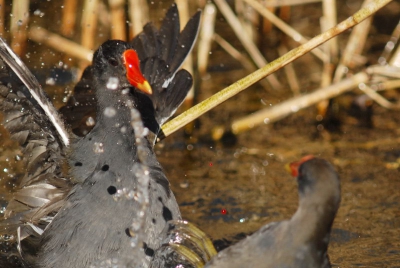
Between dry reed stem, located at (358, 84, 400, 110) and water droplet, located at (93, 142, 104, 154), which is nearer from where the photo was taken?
water droplet, located at (93, 142, 104, 154)

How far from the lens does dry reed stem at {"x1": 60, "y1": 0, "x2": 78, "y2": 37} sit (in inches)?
→ 244

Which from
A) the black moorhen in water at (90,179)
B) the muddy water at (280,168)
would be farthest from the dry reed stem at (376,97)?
the black moorhen in water at (90,179)

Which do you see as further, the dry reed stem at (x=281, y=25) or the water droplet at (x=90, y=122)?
the dry reed stem at (x=281, y=25)

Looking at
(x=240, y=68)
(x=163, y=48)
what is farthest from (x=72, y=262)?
(x=240, y=68)

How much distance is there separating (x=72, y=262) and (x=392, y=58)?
2915 millimetres

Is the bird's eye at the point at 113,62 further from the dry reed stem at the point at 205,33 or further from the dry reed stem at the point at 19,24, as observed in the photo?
the dry reed stem at the point at 205,33

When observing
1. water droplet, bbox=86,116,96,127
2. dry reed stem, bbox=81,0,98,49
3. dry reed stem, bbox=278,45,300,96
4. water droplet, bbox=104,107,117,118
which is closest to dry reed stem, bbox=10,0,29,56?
dry reed stem, bbox=81,0,98,49

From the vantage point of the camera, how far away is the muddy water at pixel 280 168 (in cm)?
447

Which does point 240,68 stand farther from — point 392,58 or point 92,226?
point 92,226

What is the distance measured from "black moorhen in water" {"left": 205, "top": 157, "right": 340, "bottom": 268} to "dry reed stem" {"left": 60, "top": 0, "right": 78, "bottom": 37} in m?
3.93

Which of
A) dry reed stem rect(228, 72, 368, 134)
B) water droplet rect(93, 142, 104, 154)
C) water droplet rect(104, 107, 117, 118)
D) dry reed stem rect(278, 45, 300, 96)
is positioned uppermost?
water droplet rect(104, 107, 117, 118)

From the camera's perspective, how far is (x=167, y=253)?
11.8 feet

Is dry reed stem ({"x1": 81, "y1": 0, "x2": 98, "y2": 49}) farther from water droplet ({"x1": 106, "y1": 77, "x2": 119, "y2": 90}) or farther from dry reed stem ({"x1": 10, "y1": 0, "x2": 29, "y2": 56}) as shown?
water droplet ({"x1": 106, "y1": 77, "x2": 119, "y2": 90})

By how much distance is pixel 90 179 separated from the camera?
3.83 metres
